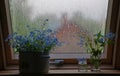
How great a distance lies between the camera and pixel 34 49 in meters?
2.09

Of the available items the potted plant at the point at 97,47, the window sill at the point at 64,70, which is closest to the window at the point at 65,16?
the potted plant at the point at 97,47

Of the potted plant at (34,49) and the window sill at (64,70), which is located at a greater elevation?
the potted plant at (34,49)

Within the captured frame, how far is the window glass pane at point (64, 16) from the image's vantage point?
89.6 inches

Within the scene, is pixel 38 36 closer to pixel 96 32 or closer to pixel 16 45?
pixel 16 45

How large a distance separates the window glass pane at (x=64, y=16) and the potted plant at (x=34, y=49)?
0.23 metres

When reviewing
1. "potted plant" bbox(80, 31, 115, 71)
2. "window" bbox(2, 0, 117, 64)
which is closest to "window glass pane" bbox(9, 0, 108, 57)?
"window" bbox(2, 0, 117, 64)

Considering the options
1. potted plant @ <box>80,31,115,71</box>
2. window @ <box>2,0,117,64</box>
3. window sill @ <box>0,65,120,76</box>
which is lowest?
window sill @ <box>0,65,120,76</box>

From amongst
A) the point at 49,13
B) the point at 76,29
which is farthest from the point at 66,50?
the point at 49,13

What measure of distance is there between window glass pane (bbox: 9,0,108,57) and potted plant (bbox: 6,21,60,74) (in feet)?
0.76

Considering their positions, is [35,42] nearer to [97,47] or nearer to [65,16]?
[65,16]

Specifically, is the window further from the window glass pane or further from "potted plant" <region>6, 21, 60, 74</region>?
"potted plant" <region>6, 21, 60, 74</region>

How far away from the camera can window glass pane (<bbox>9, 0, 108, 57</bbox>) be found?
2.28 meters

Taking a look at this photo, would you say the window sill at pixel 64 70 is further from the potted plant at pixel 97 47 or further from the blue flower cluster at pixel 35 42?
the blue flower cluster at pixel 35 42

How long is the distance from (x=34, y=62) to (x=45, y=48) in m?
0.14
